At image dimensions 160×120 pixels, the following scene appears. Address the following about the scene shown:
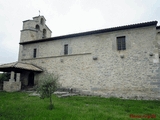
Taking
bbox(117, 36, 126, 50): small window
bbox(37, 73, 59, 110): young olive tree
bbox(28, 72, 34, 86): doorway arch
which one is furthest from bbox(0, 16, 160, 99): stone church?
bbox(37, 73, 59, 110): young olive tree

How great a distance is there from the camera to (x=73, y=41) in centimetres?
1255

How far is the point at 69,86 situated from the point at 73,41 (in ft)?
14.4

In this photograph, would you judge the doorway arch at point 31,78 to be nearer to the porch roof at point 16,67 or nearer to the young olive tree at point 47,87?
the porch roof at point 16,67

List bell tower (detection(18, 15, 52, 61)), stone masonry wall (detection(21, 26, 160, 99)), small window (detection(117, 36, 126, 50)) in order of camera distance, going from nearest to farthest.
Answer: stone masonry wall (detection(21, 26, 160, 99)), small window (detection(117, 36, 126, 50)), bell tower (detection(18, 15, 52, 61))

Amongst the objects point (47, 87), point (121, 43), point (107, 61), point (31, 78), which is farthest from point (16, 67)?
point (121, 43)

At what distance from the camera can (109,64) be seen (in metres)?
10.8

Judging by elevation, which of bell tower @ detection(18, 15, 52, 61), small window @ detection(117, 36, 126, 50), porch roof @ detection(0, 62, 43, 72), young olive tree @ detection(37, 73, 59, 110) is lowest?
young olive tree @ detection(37, 73, 59, 110)

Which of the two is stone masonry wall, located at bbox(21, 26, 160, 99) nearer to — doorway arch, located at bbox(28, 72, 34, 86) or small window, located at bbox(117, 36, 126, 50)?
small window, located at bbox(117, 36, 126, 50)

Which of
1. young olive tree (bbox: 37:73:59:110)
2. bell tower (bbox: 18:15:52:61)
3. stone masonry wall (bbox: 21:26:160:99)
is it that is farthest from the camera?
bell tower (bbox: 18:15:52:61)

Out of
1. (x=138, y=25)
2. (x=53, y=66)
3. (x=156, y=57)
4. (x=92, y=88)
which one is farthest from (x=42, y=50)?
(x=156, y=57)

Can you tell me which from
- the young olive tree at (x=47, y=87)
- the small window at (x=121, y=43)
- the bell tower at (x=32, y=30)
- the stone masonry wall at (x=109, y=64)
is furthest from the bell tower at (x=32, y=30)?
the young olive tree at (x=47, y=87)

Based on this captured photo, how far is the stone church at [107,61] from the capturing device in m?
9.60

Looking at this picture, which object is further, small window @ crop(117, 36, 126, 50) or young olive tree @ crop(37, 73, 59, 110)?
small window @ crop(117, 36, 126, 50)

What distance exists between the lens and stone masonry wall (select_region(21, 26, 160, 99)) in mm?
9555
